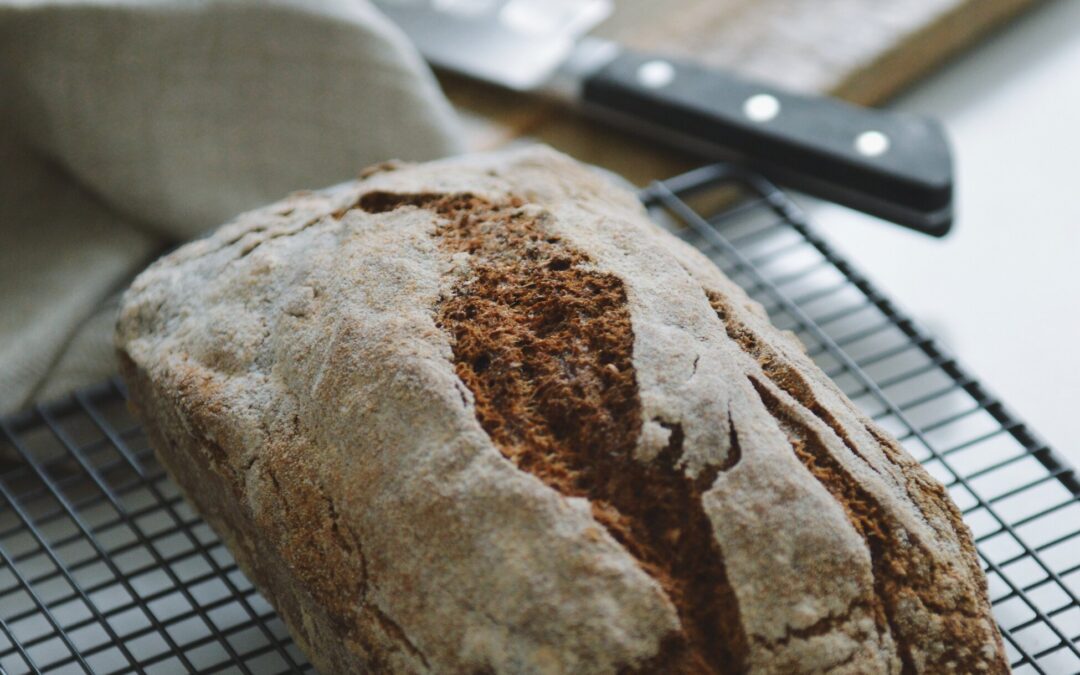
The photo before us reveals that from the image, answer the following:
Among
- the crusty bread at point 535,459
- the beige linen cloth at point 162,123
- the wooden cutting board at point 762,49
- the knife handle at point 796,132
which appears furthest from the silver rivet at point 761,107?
the crusty bread at point 535,459

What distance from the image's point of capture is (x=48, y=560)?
1.25 m

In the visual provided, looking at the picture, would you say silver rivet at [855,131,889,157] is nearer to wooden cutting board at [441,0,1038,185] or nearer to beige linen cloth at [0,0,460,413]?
wooden cutting board at [441,0,1038,185]

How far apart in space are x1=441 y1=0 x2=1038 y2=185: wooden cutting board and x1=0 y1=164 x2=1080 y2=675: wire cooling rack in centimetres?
26

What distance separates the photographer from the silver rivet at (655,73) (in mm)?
1612

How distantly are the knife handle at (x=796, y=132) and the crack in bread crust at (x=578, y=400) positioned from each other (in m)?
0.55

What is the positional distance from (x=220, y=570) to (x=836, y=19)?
4.08ft

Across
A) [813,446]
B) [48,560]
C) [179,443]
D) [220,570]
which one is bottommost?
[48,560]

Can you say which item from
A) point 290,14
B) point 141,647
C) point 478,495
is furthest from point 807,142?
point 141,647

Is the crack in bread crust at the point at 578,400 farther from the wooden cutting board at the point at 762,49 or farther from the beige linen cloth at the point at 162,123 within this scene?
the wooden cutting board at the point at 762,49

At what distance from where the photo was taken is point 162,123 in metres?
1.45

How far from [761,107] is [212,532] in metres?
0.85

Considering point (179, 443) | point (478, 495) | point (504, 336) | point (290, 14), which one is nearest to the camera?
point (478, 495)

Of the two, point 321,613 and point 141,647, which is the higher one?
point 321,613

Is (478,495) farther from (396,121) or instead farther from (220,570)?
(396,121)
